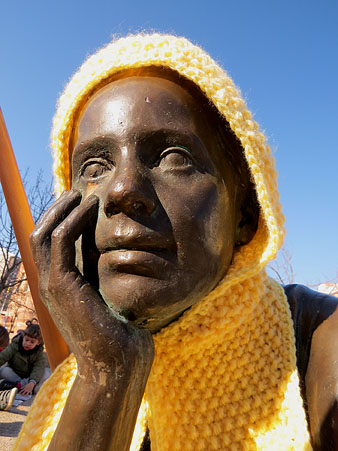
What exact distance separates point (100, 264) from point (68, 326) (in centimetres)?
18

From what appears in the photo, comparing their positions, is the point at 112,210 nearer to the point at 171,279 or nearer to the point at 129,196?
the point at 129,196

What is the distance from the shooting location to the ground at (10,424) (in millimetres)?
3631

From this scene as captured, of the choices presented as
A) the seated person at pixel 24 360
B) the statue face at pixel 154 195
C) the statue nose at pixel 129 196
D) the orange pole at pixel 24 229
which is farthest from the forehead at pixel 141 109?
the seated person at pixel 24 360

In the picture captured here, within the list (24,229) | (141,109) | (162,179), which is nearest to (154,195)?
(162,179)

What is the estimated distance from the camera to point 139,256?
102 cm

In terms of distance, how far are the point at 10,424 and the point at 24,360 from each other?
47.5 inches

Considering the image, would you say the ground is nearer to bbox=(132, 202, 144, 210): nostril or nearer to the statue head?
the statue head

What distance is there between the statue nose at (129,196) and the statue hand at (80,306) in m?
0.09

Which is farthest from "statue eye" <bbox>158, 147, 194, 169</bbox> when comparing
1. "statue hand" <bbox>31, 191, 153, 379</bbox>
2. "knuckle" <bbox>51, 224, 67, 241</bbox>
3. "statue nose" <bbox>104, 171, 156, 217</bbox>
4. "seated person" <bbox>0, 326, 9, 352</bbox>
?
"seated person" <bbox>0, 326, 9, 352</bbox>

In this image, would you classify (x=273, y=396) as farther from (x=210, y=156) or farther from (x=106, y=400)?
(x=210, y=156)

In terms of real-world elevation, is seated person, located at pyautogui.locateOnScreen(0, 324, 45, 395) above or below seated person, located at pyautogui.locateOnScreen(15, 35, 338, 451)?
below

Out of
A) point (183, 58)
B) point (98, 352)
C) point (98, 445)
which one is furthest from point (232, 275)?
point (183, 58)

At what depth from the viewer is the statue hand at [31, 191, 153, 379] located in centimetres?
96

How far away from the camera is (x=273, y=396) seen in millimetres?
1229
